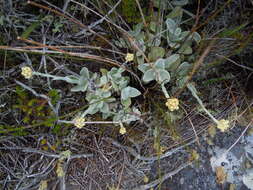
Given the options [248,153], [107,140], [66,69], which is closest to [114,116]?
[107,140]

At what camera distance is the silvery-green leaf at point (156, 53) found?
124 centimetres

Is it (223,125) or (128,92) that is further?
(128,92)

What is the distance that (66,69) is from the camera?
1324 millimetres

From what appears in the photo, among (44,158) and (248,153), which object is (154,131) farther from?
(44,158)

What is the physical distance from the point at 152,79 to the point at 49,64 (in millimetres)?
571

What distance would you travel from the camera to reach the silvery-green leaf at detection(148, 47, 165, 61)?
124 cm

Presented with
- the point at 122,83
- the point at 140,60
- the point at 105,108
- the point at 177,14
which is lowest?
the point at 105,108

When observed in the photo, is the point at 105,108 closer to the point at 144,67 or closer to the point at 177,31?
the point at 144,67

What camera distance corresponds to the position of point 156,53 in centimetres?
126

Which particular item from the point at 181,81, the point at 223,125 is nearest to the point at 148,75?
the point at 181,81

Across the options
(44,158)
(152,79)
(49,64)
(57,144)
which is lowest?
(44,158)

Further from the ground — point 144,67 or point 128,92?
point 144,67

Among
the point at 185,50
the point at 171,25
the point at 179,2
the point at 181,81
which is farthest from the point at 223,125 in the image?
the point at 179,2

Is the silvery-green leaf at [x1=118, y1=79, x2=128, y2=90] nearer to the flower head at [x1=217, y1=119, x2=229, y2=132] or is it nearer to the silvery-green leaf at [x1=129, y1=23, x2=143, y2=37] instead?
the silvery-green leaf at [x1=129, y1=23, x2=143, y2=37]
